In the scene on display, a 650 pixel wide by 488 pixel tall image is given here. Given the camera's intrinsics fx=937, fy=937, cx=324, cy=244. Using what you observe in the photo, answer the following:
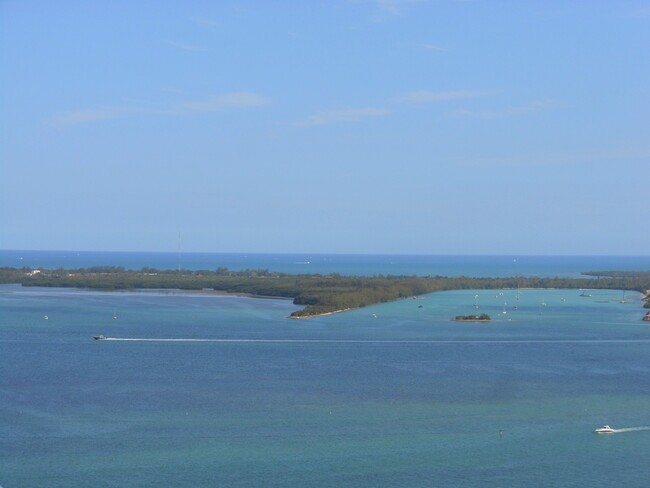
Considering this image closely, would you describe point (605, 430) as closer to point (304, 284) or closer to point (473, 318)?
point (473, 318)

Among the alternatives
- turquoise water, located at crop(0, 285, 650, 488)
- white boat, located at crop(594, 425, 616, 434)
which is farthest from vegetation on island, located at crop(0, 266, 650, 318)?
white boat, located at crop(594, 425, 616, 434)

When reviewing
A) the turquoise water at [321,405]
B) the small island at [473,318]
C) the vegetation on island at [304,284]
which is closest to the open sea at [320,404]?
the turquoise water at [321,405]

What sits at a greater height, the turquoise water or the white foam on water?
the white foam on water

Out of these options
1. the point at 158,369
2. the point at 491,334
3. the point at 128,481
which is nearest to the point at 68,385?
the point at 158,369

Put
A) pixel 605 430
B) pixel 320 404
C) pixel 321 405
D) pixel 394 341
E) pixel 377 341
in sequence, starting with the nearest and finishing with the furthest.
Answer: pixel 605 430
pixel 321 405
pixel 320 404
pixel 377 341
pixel 394 341

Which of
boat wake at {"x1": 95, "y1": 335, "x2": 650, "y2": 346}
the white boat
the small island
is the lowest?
the white boat

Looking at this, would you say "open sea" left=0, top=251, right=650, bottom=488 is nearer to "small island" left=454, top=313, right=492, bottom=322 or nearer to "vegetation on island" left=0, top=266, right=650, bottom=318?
"small island" left=454, top=313, right=492, bottom=322

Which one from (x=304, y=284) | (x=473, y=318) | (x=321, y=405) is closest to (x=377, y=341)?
(x=473, y=318)
